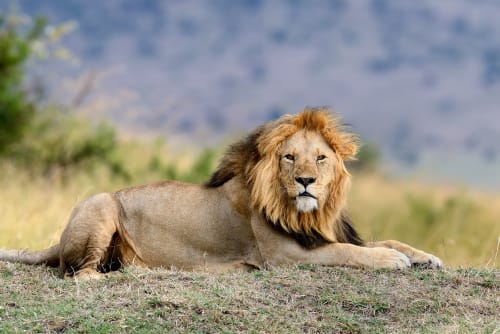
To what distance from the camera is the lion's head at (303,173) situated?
558cm

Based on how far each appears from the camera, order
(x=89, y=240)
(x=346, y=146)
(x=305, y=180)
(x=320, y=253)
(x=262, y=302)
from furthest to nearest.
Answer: (x=89, y=240) < (x=346, y=146) < (x=320, y=253) < (x=305, y=180) < (x=262, y=302)

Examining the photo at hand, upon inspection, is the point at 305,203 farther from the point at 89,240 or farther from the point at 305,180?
the point at 89,240

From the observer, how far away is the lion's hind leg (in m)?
5.93

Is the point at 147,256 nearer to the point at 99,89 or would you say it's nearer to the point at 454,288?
the point at 454,288

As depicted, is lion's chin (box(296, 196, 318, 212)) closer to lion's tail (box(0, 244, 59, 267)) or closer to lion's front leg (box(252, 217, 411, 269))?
lion's front leg (box(252, 217, 411, 269))

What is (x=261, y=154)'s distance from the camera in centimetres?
579

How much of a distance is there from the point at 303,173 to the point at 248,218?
55cm

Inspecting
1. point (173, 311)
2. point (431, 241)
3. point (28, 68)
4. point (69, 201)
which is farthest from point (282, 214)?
point (28, 68)

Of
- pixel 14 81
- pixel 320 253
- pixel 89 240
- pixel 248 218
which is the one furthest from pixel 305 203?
pixel 14 81

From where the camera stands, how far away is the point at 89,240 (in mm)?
5953

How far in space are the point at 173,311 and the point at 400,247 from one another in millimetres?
1703

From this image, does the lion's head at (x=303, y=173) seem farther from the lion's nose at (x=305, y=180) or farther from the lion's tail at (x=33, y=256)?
the lion's tail at (x=33, y=256)

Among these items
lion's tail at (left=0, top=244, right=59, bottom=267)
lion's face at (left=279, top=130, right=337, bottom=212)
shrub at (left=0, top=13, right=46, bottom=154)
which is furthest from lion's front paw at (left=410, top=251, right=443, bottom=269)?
shrub at (left=0, top=13, right=46, bottom=154)

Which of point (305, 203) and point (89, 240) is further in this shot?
point (89, 240)
